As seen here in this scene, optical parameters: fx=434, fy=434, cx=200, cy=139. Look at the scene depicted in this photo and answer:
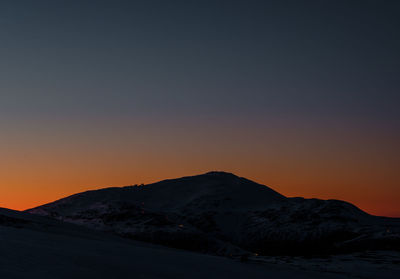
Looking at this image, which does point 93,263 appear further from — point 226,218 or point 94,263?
point 226,218

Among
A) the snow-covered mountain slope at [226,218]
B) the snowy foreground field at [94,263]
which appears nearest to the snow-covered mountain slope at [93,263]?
the snowy foreground field at [94,263]

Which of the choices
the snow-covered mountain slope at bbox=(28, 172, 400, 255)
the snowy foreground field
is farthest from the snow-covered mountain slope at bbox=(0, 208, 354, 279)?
the snow-covered mountain slope at bbox=(28, 172, 400, 255)

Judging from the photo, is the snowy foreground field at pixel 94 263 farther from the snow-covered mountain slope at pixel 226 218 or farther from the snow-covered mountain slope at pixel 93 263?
the snow-covered mountain slope at pixel 226 218

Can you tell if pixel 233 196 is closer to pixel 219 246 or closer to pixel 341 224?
pixel 341 224

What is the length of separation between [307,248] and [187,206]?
9177 mm

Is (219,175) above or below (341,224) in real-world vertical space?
above

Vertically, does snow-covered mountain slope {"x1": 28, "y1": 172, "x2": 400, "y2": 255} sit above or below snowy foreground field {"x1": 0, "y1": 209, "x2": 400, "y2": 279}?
above

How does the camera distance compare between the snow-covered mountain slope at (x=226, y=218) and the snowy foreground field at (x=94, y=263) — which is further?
the snow-covered mountain slope at (x=226, y=218)

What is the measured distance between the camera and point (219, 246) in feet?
50.0

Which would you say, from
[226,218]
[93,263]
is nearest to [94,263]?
[93,263]

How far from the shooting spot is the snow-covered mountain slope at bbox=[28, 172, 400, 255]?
643 inches

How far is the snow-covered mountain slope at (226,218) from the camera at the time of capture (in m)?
16.3

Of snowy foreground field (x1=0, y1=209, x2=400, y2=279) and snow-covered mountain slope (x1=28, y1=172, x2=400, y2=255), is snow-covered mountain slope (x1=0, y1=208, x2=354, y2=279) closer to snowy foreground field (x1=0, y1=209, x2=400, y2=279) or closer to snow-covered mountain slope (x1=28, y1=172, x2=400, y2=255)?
snowy foreground field (x1=0, y1=209, x2=400, y2=279)

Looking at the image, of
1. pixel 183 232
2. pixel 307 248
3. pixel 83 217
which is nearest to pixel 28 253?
pixel 183 232
